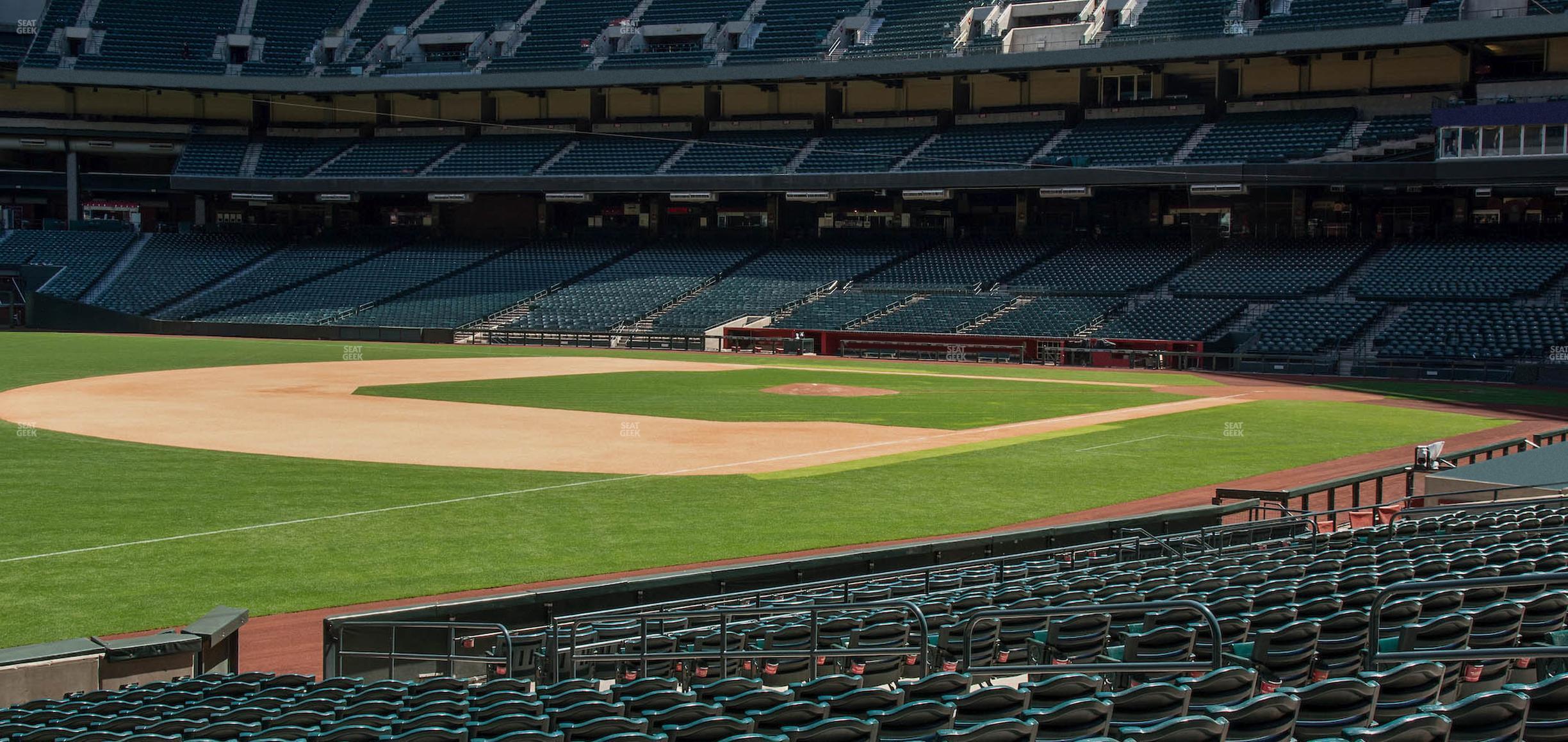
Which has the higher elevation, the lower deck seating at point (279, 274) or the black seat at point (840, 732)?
the lower deck seating at point (279, 274)

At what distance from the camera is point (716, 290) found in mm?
66688

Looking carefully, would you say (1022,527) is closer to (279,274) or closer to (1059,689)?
(1059,689)

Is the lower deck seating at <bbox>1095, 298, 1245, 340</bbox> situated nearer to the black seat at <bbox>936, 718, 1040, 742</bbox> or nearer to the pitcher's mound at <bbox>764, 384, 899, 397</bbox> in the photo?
the pitcher's mound at <bbox>764, 384, 899, 397</bbox>

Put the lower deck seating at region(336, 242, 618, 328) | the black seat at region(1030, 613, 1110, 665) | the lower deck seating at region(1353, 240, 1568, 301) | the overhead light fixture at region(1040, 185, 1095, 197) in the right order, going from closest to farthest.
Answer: the black seat at region(1030, 613, 1110, 665)
the lower deck seating at region(1353, 240, 1568, 301)
the overhead light fixture at region(1040, 185, 1095, 197)
the lower deck seating at region(336, 242, 618, 328)

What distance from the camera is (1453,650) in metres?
7.02

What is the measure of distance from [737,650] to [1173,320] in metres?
46.9

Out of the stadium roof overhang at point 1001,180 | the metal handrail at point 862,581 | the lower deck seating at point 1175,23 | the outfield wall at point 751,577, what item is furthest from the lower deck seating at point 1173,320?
the metal handrail at point 862,581

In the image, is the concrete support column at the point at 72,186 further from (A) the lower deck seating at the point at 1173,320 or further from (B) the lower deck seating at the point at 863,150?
(A) the lower deck seating at the point at 1173,320

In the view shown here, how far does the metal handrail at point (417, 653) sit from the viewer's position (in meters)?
11.9

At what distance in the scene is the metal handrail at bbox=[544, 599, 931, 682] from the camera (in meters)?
9.20

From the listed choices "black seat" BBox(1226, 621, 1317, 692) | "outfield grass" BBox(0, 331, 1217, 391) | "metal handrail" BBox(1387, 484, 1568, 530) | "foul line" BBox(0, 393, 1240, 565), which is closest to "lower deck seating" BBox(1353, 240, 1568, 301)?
"outfield grass" BBox(0, 331, 1217, 391)

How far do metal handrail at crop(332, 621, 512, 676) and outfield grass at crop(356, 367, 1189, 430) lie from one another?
68.7ft

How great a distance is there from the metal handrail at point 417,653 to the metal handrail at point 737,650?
59cm

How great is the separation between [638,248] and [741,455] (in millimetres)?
49615
